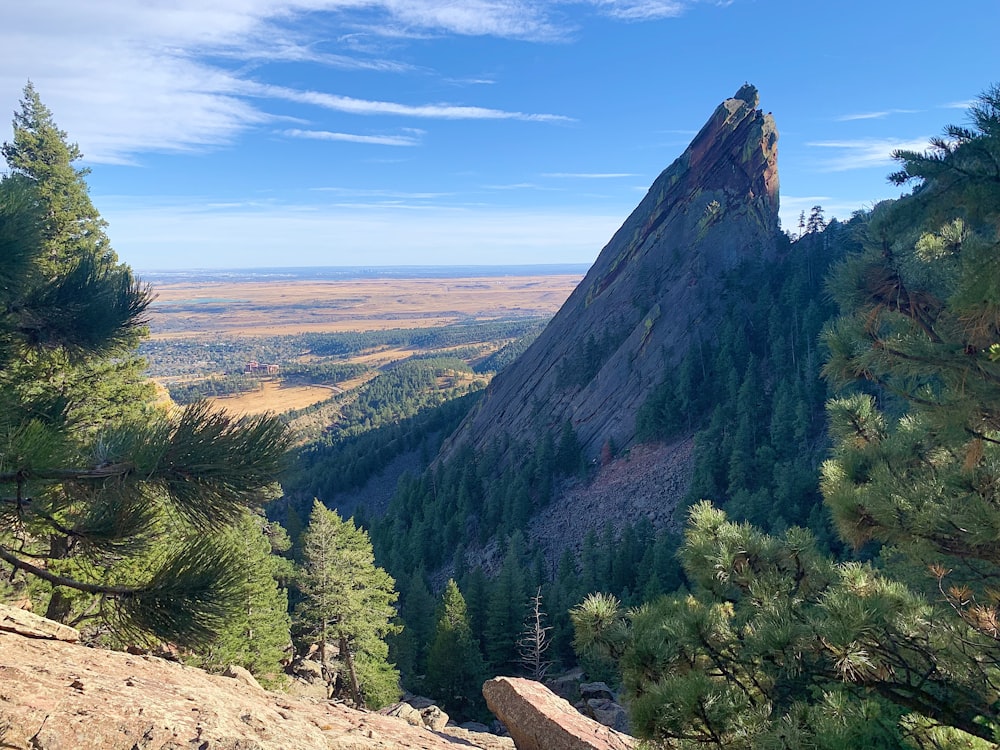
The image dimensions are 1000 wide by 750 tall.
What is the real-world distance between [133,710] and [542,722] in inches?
303

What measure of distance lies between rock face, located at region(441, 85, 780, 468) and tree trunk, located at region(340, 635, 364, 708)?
34.0 meters

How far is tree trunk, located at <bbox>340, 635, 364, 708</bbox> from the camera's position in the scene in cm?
1955

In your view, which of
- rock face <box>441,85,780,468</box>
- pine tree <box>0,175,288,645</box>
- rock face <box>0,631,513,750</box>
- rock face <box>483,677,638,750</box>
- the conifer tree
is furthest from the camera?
rock face <box>441,85,780,468</box>

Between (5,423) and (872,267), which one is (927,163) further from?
(5,423)

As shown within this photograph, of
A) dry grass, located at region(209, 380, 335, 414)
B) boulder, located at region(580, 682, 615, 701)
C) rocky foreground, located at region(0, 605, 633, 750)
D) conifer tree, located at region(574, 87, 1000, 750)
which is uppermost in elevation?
conifer tree, located at region(574, 87, 1000, 750)

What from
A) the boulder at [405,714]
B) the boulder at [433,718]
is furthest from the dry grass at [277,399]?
the boulder at [405,714]

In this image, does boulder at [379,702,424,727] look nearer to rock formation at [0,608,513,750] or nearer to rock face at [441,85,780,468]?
rock formation at [0,608,513,750]

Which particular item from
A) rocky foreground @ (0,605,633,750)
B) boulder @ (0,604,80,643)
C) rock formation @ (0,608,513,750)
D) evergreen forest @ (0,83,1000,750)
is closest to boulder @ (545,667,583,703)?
rocky foreground @ (0,605,633,750)

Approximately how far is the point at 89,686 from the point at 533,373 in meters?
60.7

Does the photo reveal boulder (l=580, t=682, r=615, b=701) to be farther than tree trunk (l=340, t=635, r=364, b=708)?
Yes

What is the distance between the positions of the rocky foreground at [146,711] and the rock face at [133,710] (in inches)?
0.4

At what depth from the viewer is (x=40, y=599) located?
1249 centimetres

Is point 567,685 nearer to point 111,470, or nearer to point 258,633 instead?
point 258,633

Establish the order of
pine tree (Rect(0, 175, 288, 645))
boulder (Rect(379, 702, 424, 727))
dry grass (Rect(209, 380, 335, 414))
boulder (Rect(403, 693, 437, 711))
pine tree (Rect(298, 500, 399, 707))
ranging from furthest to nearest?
1. dry grass (Rect(209, 380, 335, 414))
2. boulder (Rect(403, 693, 437, 711))
3. pine tree (Rect(298, 500, 399, 707))
4. boulder (Rect(379, 702, 424, 727))
5. pine tree (Rect(0, 175, 288, 645))
